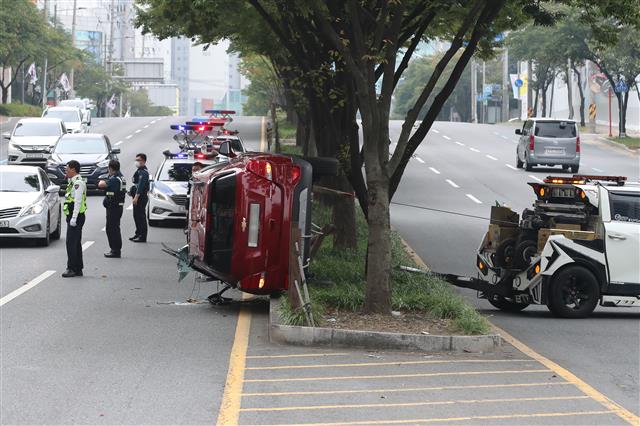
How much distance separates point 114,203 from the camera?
64.1ft

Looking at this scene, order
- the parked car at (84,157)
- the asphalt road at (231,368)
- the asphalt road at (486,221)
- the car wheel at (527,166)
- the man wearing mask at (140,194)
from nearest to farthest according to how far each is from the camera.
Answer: the asphalt road at (231,368) < the asphalt road at (486,221) < the man wearing mask at (140,194) < the parked car at (84,157) < the car wheel at (527,166)

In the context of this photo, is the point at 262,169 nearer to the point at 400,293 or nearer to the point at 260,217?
the point at 260,217

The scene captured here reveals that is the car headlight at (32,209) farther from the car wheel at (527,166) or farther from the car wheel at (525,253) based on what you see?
the car wheel at (527,166)

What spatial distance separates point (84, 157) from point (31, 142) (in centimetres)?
764

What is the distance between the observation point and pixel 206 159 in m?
27.3

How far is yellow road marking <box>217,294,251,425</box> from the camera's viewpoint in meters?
8.20

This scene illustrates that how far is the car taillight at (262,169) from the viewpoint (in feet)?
44.3

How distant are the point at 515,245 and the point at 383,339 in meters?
4.40

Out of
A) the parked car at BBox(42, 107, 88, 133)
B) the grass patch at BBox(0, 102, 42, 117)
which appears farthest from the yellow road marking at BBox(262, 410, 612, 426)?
the grass patch at BBox(0, 102, 42, 117)

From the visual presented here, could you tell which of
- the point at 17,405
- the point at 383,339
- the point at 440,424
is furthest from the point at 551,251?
the point at 17,405

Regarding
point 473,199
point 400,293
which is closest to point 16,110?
point 473,199

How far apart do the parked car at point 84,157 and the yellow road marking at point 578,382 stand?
838 inches

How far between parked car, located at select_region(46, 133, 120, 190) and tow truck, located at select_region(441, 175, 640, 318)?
19.2 m

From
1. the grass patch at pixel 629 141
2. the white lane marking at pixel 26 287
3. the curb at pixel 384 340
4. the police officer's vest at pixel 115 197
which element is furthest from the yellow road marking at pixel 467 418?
the grass patch at pixel 629 141
